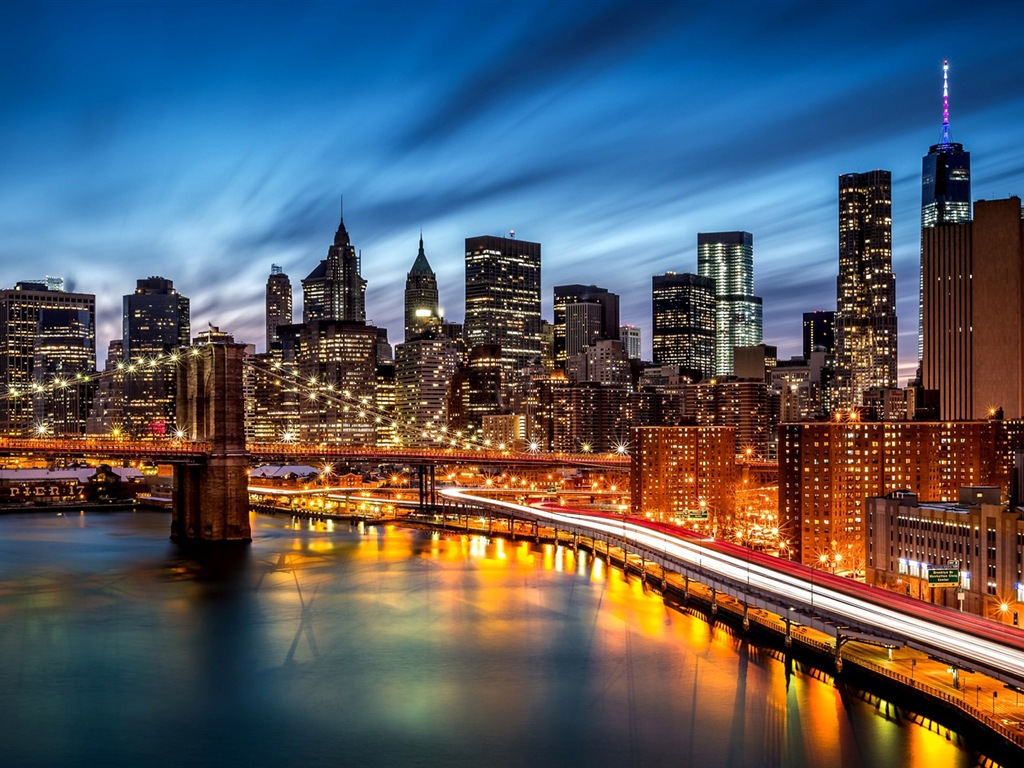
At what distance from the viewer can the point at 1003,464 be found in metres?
57.6

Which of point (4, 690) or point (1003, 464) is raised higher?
point (1003, 464)

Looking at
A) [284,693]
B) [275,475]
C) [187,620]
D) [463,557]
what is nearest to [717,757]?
[284,693]

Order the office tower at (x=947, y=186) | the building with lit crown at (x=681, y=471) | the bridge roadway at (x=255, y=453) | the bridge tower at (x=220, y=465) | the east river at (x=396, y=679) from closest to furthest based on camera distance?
the east river at (x=396, y=679) < the bridge roadway at (x=255, y=453) < the bridge tower at (x=220, y=465) < the building with lit crown at (x=681, y=471) < the office tower at (x=947, y=186)

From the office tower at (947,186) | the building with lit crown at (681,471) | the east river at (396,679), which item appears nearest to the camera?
the east river at (396,679)

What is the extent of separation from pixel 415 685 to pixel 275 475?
75.3m

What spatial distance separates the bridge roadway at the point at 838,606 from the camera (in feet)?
85.2

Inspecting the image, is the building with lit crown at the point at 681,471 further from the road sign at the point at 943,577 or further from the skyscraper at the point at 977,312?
the road sign at the point at 943,577

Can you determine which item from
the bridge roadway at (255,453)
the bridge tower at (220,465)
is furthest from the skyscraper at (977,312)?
the bridge tower at (220,465)

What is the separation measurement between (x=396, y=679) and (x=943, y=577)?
1708cm

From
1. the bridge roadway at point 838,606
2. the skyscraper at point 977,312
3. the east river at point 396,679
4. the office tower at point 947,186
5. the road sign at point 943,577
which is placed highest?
the office tower at point 947,186

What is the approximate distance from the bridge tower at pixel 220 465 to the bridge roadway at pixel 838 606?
2037 centimetres

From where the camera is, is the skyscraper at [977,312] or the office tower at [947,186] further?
the office tower at [947,186]

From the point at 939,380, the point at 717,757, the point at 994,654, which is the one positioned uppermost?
the point at 939,380

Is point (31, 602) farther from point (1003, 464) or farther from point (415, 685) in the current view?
point (1003, 464)
